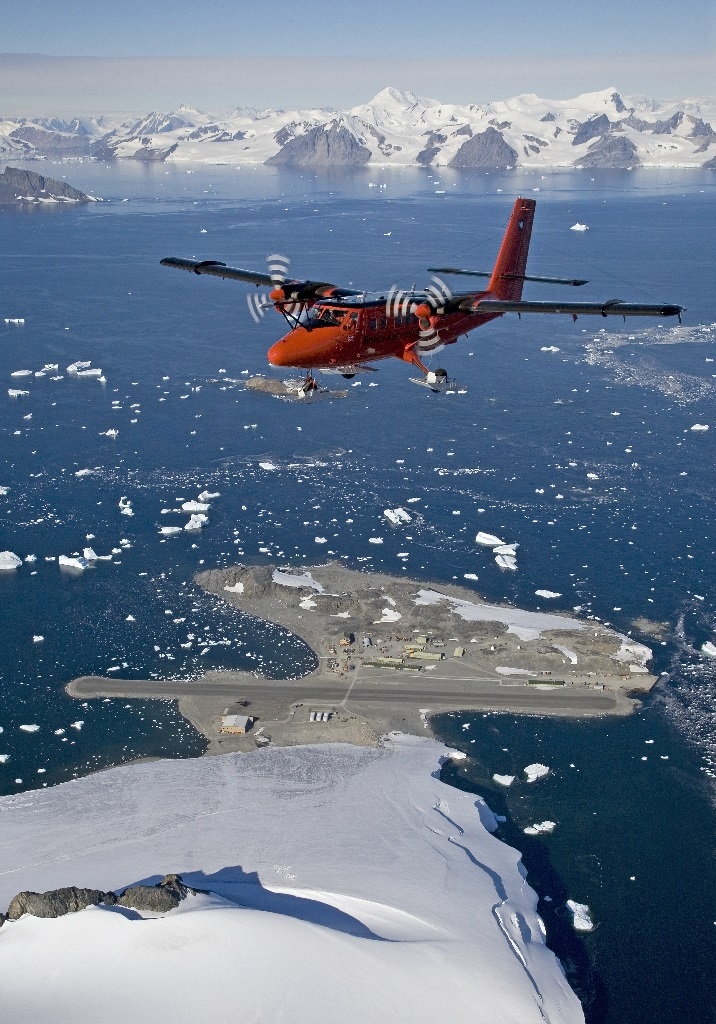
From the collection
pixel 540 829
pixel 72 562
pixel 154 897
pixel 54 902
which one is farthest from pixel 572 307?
pixel 72 562

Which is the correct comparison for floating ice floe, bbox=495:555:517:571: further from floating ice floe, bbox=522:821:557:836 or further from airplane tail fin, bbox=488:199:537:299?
floating ice floe, bbox=522:821:557:836

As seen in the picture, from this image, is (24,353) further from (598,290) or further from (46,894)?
(46,894)

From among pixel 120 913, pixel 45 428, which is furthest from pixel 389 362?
pixel 120 913

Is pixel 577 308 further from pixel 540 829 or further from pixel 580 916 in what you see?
pixel 580 916

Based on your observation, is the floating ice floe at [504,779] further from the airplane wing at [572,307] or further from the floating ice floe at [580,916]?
the airplane wing at [572,307]

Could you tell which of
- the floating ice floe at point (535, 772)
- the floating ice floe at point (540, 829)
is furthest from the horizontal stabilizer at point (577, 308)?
the floating ice floe at point (540, 829)

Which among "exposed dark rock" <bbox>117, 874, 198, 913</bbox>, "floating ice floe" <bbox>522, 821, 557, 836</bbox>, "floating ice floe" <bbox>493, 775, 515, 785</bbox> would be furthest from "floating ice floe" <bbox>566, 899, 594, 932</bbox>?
"exposed dark rock" <bbox>117, 874, 198, 913</bbox>
